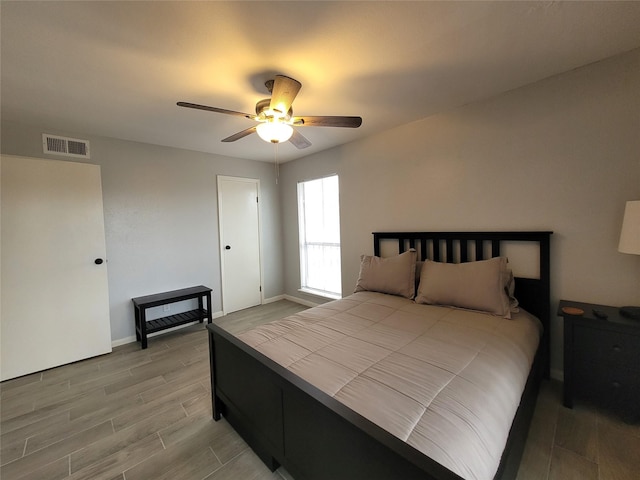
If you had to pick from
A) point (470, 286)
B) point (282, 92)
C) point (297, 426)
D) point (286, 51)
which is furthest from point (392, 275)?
point (286, 51)

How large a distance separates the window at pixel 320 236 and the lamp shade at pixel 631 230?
106 inches

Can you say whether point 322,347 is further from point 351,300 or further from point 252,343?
point 351,300

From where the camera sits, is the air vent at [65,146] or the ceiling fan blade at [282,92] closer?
the ceiling fan blade at [282,92]

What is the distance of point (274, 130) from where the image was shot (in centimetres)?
185

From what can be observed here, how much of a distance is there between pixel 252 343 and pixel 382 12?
6.64ft

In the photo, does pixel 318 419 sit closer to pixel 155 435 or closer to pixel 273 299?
pixel 155 435

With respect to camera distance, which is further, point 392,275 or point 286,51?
point 392,275

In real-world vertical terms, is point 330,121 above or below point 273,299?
above

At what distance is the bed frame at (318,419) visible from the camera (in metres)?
0.86

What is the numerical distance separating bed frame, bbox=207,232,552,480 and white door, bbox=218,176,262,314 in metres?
2.27

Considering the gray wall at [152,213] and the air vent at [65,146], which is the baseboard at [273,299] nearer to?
the gray wall at [152,213]

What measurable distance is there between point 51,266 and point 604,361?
4.65 metres

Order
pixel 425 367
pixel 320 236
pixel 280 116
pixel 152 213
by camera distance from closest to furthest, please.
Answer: pixel 425 367 < pixel 280 116 < pixel 152 213 < pixel 320 236

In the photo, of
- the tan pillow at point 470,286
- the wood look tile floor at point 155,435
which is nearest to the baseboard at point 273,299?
the wood look tile floor at point 155,435
